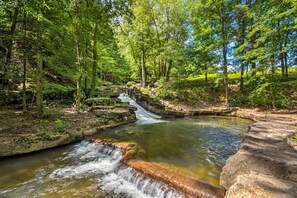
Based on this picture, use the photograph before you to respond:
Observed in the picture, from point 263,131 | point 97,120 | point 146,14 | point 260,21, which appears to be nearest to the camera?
point 263,131

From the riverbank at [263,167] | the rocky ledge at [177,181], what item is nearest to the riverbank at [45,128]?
the rocky ledge at [177,181]

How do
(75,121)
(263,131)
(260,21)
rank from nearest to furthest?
1. (263,131)
2. (75,121)
3. (260,21)

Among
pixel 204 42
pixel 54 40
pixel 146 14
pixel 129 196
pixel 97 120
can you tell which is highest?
pixel 146 14

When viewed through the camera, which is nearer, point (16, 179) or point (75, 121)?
point (16, 179)

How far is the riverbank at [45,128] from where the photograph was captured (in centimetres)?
523

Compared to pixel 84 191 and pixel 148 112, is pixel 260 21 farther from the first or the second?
pixel 84 191

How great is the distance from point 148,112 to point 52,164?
818 centimetres

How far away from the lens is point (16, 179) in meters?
3.95

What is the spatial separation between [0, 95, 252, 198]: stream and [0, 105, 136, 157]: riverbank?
0.94 ft

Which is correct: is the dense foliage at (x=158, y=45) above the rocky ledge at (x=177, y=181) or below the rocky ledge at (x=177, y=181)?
above

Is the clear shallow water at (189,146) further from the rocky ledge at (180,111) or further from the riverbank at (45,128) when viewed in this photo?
the rocky ledge at (180,111)

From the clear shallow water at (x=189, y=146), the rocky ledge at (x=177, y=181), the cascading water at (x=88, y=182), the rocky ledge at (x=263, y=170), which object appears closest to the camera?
the rocky ledge at (x=263, y=170)

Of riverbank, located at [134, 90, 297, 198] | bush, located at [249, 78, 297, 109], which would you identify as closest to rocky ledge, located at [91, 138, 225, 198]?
riverbank, located at [134, 90, 297, 198]

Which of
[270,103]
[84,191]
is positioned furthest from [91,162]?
[270,103]
